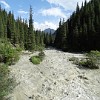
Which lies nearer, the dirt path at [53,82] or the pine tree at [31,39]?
the dirt path at [53,82]

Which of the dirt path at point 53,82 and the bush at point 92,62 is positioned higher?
the bush at point 92,62

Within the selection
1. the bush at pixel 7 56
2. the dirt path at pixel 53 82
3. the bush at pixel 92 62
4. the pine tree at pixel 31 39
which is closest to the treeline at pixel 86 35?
the pine tree at pixel 31 39

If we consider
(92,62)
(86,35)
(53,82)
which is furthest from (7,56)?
(86,35)

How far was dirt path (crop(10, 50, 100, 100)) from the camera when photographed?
29344 mm

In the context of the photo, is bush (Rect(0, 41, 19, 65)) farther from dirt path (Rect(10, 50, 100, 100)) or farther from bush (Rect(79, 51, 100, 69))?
bush (Rect(79, 51, 100, 69))

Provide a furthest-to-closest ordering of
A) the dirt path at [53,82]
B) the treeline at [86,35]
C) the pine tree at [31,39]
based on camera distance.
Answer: the treeline at [86,35]
the pine tree at [31,39]
the dirt path at [53,82]

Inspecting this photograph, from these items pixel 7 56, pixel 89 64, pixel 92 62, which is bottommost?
pixel 89 64

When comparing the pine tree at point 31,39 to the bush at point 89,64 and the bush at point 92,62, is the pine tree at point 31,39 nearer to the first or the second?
the bush at point 89,64

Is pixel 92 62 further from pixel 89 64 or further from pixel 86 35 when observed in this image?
pixel 86 35

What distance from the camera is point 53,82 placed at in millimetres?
33031

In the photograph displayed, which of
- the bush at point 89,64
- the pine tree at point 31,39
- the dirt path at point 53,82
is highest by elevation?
the pine tree at point 31,39

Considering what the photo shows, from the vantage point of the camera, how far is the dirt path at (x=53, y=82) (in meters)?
29.3

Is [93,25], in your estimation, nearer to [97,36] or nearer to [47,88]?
[97,36]

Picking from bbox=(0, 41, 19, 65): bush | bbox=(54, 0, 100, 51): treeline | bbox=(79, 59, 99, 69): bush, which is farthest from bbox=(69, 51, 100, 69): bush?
bbox=(54, 0, 100, 51): treeline
